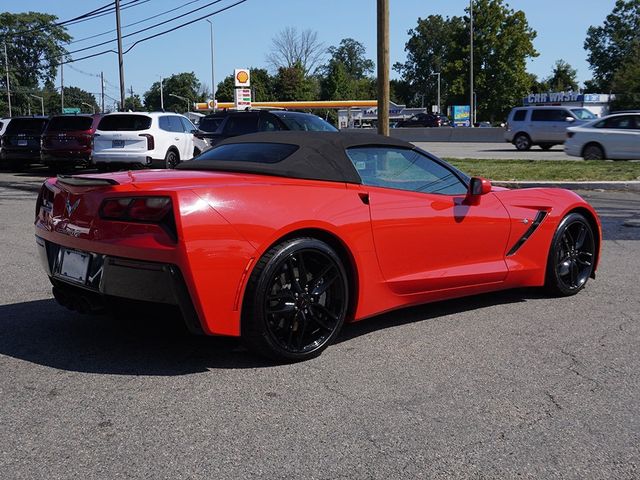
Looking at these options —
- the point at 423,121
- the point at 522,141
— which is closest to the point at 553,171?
the point at 522,141

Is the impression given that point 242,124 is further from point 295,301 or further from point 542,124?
point 542,124

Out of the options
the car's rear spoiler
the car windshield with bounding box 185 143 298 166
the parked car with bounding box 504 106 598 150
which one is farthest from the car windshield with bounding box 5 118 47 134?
the parked car with bounding box 504 106 598 150

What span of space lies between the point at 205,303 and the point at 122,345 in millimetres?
1057

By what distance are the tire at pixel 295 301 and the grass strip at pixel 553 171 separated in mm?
11013

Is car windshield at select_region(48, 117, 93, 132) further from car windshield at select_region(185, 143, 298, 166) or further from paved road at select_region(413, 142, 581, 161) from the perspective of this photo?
car windshield at select_region(185, 143, 298, 166)

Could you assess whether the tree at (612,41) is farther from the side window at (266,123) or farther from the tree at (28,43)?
the side window at (266,123)

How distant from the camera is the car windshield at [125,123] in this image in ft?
56.5

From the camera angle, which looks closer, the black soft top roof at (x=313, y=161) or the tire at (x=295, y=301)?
the tire at (x=295, y=301)

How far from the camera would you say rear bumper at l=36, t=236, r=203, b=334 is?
11.8 feet

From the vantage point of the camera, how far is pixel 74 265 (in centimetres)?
405

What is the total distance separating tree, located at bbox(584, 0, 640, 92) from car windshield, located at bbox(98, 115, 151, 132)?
100 m

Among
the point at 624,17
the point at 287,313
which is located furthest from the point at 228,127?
the point at 624,17

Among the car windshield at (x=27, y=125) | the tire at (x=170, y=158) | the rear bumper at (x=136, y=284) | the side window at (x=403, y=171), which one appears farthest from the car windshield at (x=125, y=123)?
the rear bumper at (x=136, y=284)

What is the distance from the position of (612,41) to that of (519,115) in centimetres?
9151
